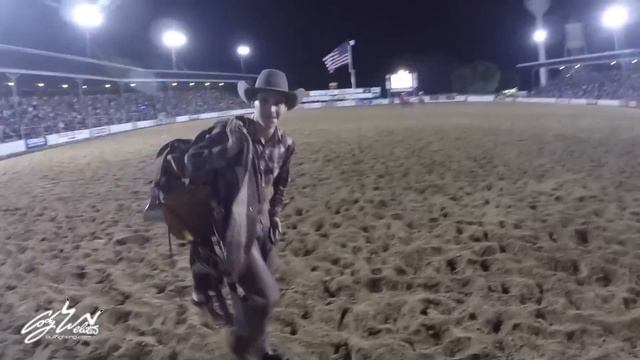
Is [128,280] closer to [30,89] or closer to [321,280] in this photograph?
[321,280]

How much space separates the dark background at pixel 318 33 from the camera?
3672 cm

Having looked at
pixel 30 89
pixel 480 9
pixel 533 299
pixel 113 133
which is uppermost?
pixel 480 9

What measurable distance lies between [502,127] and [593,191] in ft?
33.6

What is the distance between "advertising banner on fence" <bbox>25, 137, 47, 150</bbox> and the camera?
66.4 ft

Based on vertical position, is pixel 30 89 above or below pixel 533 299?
above

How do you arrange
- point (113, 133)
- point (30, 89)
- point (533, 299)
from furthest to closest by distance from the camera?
point (30, 89), point (113, 133), point (533, 299)

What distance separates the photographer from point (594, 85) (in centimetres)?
3528

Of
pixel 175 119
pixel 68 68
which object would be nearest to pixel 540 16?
pixel 175 119

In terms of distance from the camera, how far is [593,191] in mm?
7055

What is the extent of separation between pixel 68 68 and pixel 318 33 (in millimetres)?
23783

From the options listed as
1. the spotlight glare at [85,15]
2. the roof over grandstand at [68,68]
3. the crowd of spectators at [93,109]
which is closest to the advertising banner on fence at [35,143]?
the crowd of spectators at [93,109]

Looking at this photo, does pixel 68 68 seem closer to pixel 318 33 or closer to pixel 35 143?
pixel 35 143

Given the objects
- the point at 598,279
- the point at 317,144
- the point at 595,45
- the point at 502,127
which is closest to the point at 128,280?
the point at 598,279

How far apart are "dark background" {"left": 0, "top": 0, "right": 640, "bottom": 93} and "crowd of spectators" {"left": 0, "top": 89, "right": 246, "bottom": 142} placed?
4.70 metres
